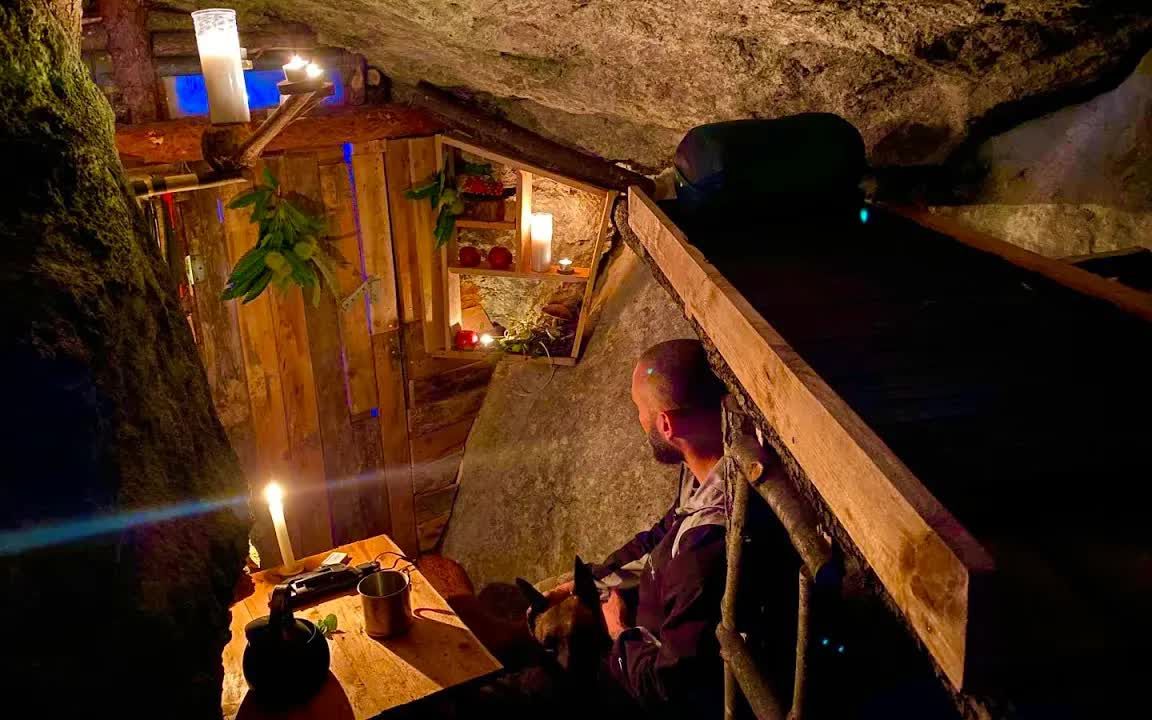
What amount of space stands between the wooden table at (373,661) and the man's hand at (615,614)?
527mm

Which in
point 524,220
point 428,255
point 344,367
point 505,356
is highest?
point 524,220

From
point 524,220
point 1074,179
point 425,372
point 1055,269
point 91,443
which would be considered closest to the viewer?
point 91,443

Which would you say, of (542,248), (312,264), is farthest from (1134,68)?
(312,264)

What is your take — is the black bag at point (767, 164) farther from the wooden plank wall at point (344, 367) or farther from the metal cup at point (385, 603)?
the wooden plank wall at point (344, 367)

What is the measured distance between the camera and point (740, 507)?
7.34ft

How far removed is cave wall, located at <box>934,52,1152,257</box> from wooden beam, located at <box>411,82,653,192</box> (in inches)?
88.2

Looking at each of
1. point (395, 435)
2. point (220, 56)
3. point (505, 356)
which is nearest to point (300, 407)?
point (395, 435)

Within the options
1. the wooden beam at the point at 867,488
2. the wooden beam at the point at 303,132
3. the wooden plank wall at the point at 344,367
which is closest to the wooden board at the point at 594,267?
the wooden plank wall at the point at 344,367

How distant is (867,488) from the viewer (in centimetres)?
126

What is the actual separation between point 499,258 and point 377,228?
36.0 inches

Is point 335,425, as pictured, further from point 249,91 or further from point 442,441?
point 249,91

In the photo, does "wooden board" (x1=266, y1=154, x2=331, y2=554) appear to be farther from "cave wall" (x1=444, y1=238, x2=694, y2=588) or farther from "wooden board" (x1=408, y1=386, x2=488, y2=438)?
"cave wall" (x1=444, y1=238, x2=694, y2=588)

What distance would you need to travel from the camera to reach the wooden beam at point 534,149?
519cm

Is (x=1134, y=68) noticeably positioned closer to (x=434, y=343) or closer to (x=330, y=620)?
(x=330, y=620)
